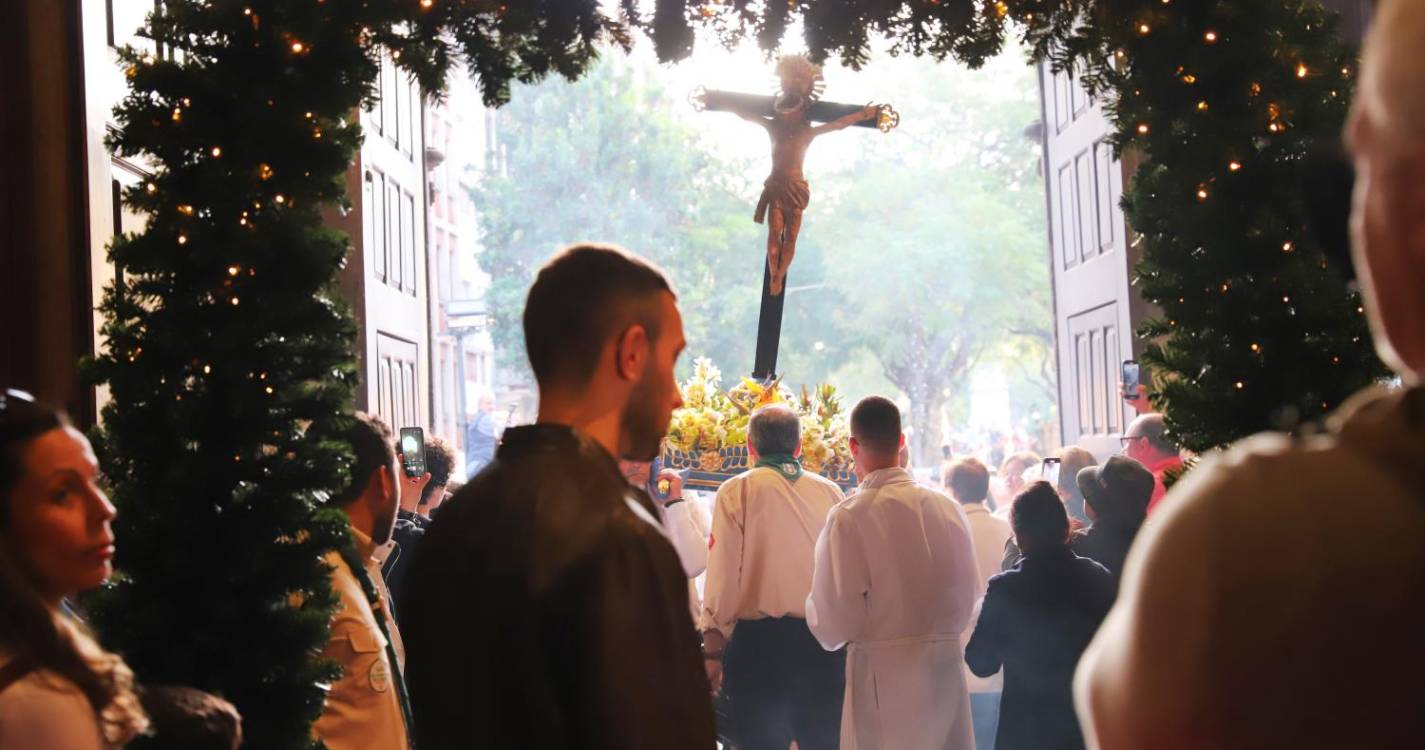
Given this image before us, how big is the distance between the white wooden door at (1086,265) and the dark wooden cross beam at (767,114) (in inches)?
57.6

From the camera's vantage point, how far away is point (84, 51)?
14.2 ft

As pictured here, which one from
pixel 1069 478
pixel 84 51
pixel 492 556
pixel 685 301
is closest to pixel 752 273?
pixel 685 301

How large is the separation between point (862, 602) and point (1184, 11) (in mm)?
2626

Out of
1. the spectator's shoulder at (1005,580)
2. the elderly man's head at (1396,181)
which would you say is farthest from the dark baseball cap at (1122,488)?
the elderly man's head at (1396,181)

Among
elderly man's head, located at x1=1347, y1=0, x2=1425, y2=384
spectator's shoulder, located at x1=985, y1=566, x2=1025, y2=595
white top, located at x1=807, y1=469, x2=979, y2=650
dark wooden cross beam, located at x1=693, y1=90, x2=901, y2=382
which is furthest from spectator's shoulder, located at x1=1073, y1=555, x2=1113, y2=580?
elderly man's head, located at x1=1347, y1=0, x2=1425, y2=384

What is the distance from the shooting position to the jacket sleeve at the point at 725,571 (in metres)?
6.28

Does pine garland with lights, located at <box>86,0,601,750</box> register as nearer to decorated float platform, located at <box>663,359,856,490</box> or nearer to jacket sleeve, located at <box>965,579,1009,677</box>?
jacket sleeve, located at <box>965,579,1009,677</box>

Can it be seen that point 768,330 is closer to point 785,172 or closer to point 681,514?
point 785,172

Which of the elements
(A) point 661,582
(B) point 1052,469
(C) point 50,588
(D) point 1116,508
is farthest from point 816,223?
(A) point 661,582

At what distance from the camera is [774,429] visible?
6.45 m

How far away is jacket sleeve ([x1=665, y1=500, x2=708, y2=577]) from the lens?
6.89 m

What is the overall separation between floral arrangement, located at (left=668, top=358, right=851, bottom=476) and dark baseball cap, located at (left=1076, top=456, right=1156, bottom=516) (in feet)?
7.39

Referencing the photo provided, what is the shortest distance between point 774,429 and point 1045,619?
175 centimetres

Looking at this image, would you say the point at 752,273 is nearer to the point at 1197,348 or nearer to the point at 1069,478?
the point at 1069,478
